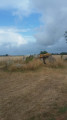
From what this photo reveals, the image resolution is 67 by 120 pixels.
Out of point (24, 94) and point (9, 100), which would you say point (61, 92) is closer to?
point (24, 94)

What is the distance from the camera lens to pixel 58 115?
3631 millimetres

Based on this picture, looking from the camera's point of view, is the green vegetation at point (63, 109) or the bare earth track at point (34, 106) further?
the green vegetation at point (63, 109)

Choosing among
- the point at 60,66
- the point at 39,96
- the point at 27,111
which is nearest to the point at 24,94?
the point at 39,96

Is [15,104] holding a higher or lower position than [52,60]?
lower

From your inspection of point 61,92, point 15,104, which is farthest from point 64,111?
point 61,92

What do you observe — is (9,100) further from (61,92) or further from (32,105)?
(61,92)

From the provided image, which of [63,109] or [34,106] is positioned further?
[34,106]

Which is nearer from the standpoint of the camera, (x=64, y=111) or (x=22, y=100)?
(x=64, y=111)

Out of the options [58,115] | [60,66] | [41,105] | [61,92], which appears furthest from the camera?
[60,66]

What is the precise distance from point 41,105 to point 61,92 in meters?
1.44

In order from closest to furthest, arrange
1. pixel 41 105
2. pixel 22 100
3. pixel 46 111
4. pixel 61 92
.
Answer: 1. pixel 46 111
2. pixel 41 105
3. pixel 22 100
4. pixel 61 92

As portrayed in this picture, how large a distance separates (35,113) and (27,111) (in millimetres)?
250

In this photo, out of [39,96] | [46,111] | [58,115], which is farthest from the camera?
[39,96]

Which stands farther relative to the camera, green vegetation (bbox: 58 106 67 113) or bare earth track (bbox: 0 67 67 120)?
green vegetation (bbox: 58 106 67 113)
